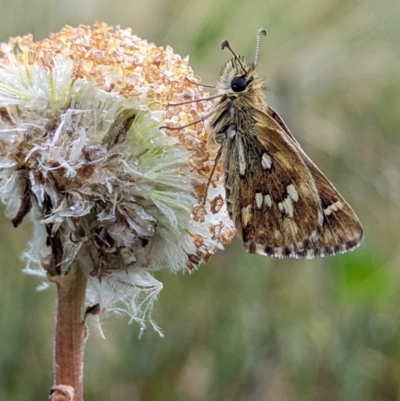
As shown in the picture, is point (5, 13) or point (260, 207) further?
point (5, 13)

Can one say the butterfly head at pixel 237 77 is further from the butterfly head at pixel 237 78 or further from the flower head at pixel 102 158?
the flower head at pixel 102 158

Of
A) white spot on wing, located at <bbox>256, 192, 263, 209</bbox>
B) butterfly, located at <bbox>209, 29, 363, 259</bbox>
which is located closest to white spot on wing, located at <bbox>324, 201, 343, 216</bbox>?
butterfly, located at <bbox>209, 29, 363, 259</bbox>

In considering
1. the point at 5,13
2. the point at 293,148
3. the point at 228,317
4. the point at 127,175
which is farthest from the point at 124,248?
the point at 5,13

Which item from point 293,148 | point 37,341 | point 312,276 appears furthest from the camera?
point 312,276

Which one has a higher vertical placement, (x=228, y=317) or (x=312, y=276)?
(x=312, y=276)

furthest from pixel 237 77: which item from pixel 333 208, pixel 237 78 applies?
pixel 333 208

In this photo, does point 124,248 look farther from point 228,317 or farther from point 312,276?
point 312,276
